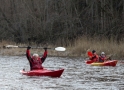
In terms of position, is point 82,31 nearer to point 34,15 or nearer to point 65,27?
point 65,27

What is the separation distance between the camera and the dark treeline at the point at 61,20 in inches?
1692

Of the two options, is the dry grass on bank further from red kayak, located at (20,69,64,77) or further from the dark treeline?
red kayak, located at (20,69,64,77)

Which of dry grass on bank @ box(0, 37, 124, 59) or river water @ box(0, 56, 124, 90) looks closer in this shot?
river water @ box(0, 56, 124, 90)

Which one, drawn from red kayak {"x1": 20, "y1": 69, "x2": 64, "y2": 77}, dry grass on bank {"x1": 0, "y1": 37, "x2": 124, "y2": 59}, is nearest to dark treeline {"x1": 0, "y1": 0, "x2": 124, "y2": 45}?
dry grass on bank {"x1": 0, "y1": 37, "x2": 124, "y2": 59}

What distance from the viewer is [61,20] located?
4609 centimetres

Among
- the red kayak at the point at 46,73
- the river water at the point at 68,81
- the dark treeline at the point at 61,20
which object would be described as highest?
the dark treeline at the point at 61,20

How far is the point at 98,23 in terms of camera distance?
44.6 metres

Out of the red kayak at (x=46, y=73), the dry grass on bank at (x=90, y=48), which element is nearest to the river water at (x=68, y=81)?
the red kayak at (x=46, y=73)

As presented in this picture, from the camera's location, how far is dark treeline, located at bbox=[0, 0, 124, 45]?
4297 centimetres

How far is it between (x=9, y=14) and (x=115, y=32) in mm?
14018

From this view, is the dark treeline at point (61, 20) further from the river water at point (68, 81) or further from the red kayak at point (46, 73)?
the red kayak at point (46, 73)

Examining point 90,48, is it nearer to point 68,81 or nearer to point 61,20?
point 61,20

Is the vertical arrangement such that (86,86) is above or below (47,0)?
below

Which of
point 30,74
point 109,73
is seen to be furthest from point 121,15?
point 30,74
